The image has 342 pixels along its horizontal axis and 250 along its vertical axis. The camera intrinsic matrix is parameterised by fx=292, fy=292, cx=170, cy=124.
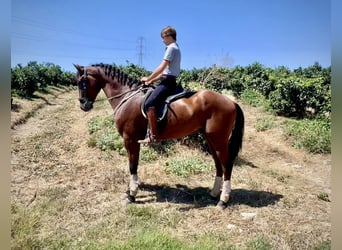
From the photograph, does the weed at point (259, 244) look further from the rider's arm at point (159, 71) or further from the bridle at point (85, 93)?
the bridle at point (85, 93)

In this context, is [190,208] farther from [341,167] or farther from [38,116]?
[38,116]

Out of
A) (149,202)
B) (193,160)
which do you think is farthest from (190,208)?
(193,160)

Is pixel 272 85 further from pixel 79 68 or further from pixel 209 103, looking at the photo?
pixel 79 68

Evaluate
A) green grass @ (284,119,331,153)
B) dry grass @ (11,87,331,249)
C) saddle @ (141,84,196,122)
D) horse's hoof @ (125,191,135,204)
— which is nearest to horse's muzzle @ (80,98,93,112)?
saddle @ (141,84,196,122)

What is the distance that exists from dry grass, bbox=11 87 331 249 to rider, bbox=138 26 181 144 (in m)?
1.06

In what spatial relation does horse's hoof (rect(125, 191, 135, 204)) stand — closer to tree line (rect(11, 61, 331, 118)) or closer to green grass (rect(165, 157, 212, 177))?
green grass (rect(165, 157, 212, 177))

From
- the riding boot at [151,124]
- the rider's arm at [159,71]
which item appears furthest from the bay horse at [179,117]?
the rider's arm at [159,71]

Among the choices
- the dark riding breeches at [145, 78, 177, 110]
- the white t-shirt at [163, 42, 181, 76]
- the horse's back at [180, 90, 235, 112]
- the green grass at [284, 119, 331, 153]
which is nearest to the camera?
the white t-shirt at [163, 42, 181, 76]

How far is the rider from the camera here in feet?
12.5

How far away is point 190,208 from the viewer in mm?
4051

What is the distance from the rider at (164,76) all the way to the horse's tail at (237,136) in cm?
103

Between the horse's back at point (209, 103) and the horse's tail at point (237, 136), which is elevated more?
the horse's back at point (209, 103)

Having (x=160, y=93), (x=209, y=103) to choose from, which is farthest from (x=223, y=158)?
(x=160, y=93)

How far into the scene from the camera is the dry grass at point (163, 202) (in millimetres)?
3266
